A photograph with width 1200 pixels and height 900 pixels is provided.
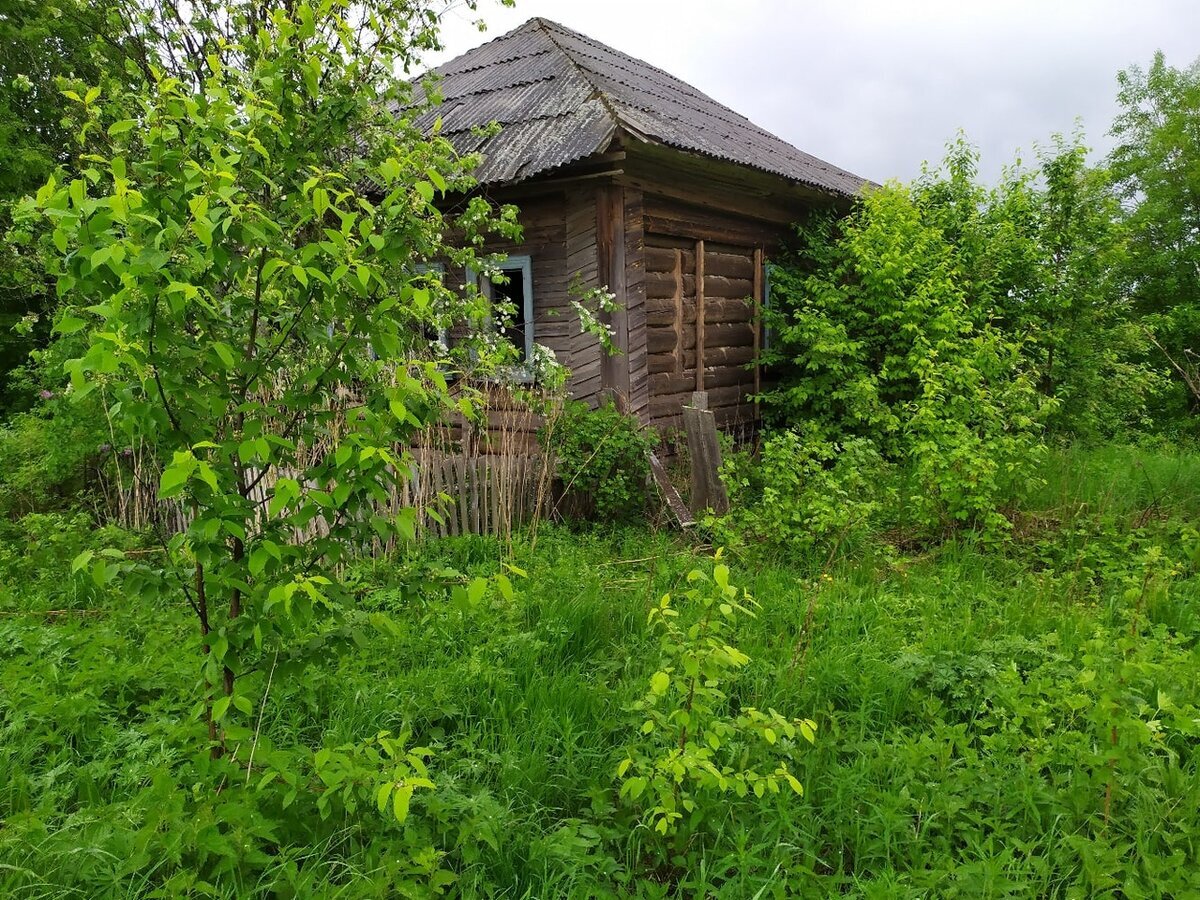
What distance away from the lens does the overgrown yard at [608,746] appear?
2.01m

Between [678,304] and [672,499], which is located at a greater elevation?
[678,304]

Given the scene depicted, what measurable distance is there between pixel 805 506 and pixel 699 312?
358 centimetres

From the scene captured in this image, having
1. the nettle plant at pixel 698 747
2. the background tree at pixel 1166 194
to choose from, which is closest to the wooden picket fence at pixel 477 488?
the nettle plant at pixel 698 747

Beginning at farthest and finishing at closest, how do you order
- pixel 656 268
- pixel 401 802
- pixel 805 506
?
pixel 656 268, pixel 805 506, pixel 401 802

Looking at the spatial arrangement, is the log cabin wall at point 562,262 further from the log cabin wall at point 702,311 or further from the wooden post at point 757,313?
the wooden post at point 757,313

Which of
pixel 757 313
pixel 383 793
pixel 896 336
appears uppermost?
pixel 757 313

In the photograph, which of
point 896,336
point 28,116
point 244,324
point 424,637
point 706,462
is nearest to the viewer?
point 244,324

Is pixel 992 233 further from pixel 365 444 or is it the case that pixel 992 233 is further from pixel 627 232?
pixel 365 444

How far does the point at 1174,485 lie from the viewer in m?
6.27

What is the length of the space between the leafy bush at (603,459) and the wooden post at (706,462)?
50 centimetres

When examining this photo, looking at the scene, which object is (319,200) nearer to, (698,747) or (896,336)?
(698,747)

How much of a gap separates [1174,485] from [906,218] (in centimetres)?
385

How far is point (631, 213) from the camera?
6.83 metres

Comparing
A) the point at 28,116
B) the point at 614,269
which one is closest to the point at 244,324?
the point at 614,269
